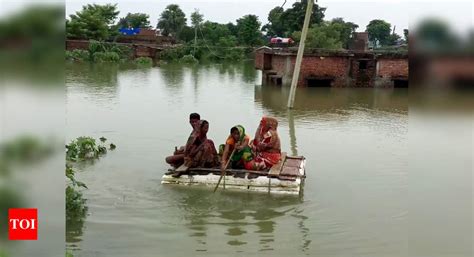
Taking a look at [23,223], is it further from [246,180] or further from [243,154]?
[243,154]

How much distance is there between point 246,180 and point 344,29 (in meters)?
40.3

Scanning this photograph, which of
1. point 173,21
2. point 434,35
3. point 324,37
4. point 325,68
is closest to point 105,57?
point 324,37

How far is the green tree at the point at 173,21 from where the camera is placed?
61562mm

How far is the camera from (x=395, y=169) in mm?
9141

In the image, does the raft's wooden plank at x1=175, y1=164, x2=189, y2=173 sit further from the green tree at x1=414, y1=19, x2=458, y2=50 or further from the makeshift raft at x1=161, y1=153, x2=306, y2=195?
the green tree at x1=414, y1=19, x2=458, y2=50

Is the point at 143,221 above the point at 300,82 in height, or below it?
below

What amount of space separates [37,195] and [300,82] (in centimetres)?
2360

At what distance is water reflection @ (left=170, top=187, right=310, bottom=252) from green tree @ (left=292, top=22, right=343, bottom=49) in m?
35.0

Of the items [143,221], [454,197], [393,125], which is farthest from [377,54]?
[143,221]

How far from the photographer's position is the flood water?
221 inches

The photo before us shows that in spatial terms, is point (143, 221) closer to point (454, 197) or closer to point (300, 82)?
point (454, 197)

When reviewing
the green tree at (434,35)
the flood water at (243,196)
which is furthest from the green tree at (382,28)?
the green tree at (434,35)

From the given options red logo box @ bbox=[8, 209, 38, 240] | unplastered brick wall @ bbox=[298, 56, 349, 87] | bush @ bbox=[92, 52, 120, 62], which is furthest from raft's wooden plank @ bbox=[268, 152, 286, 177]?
bush @ bbox=[92, 52, 120, 62]

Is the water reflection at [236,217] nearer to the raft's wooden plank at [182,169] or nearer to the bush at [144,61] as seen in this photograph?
the raft's wooden plank at [182,169]
